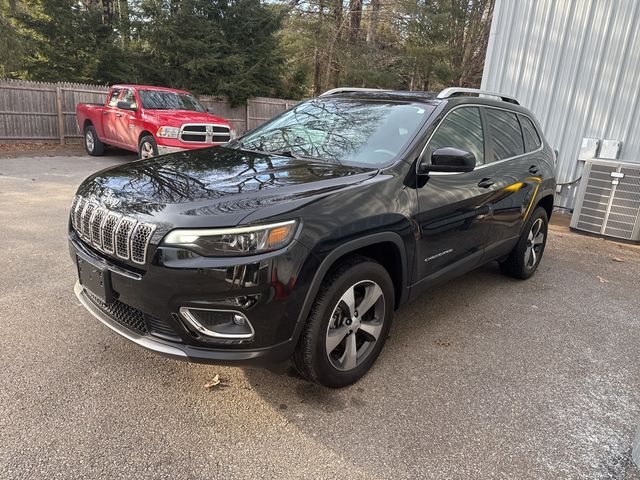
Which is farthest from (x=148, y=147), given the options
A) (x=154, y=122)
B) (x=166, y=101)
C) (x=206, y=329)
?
(x=206, y=329)

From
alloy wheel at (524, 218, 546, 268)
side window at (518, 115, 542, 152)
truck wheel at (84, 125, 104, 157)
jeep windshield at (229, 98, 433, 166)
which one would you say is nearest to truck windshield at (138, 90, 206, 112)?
truck wheel at (84, 125, 104, 157)

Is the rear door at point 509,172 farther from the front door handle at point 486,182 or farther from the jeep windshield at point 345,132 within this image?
the jeep windshield at point 345,132

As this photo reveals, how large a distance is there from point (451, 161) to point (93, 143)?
40.4 feet

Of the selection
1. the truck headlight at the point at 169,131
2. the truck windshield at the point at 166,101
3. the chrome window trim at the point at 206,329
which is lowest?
the chrome window trim at the point at 206,329

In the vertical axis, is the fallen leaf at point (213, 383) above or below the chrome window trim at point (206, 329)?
below

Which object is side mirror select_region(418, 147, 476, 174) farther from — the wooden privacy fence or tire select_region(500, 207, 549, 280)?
the wooden privacy fence

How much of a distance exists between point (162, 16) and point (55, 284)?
15842mm

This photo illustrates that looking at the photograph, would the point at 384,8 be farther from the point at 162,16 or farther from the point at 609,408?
the point at 609,408

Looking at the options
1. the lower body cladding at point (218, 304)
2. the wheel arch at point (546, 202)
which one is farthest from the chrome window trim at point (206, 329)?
the wheel arch at point (546, 202)

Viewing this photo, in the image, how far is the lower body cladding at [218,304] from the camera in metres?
2.14

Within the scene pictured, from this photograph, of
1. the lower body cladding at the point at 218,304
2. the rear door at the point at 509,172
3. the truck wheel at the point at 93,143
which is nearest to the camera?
the lower body cladding at the point at 218,304

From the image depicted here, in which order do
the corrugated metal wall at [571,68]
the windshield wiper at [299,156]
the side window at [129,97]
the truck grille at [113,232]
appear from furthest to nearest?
the side window at [129,97]
the corrugated metal wall at [571,68]
the windshield wiper at [299,156]
the truck grille at [113,232]

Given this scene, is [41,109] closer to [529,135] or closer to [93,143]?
[93,143]

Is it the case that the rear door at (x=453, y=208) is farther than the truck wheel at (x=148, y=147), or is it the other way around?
the truck wheel at (x=148, y=147)
